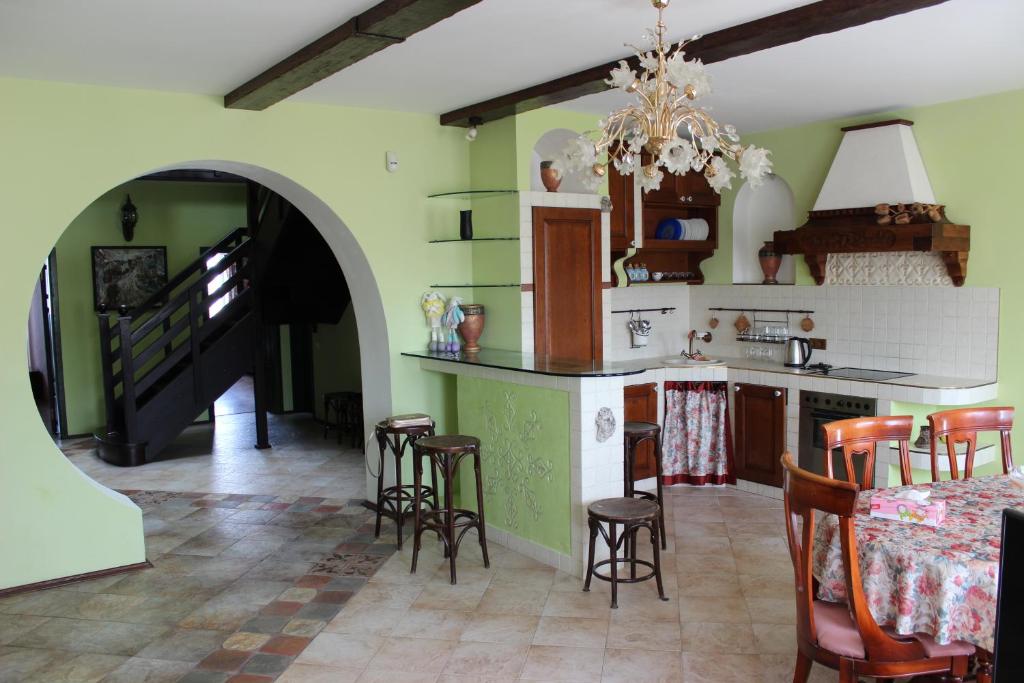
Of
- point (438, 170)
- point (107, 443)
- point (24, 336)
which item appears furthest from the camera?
point (107, 443)

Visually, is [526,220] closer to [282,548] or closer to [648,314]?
[648,314]

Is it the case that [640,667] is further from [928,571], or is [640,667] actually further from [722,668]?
[928,571]

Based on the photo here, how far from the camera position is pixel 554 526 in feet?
15.4

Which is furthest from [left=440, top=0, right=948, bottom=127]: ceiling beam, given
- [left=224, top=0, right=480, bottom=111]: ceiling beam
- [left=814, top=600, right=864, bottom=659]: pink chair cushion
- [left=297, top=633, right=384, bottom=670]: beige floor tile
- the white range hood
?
[left=297, top=633, right=384, bottom=670]: beige floor tile

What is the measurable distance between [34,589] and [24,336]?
4.42 ft

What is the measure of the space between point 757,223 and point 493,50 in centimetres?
338

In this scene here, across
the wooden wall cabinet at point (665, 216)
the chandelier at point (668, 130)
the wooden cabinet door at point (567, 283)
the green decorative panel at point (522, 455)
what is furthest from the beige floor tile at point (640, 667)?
the wooden wall cabinet at point (665, 216)

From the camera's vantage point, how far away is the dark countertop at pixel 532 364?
14.7ft

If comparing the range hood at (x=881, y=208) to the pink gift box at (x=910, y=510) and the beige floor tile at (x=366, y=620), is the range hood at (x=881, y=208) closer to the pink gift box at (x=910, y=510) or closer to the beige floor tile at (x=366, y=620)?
the pink gift box at (x=910, y=510)

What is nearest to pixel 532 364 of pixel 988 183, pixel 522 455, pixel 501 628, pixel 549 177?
pixel 522 455

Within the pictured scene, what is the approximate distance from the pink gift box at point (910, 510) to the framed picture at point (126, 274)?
26.1ft

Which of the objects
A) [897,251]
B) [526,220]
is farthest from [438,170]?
[897,251]

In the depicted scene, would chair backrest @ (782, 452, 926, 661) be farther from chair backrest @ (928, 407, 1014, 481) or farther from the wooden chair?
chair backrest @ (928, 407, 1014, 481)

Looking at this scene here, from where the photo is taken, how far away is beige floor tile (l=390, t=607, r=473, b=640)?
12.7 feet
